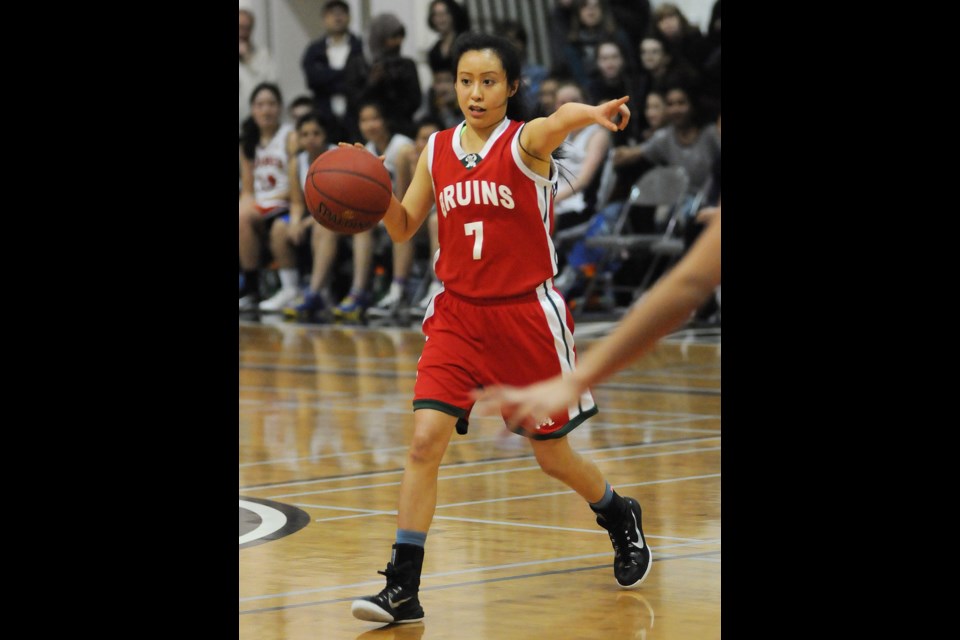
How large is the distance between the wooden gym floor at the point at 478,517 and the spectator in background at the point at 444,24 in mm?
4651

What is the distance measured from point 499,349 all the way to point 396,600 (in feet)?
2.52

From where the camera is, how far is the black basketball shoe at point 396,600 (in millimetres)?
4005

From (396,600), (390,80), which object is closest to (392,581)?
(396,600)

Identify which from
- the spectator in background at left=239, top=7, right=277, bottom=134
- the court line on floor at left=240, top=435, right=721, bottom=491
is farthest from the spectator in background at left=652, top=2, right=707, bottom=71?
the court line on floor at left=240, top=435, right=721, bottom=491

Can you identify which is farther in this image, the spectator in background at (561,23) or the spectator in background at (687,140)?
the spectator in background at (561,23)

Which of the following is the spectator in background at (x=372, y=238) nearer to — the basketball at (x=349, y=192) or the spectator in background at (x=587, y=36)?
the spectator in background at (x=587, y=36)

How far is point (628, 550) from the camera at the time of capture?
4.47m

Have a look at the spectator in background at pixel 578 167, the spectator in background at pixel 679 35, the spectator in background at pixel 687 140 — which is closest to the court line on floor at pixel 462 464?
the spectator in background at pixel 687 140

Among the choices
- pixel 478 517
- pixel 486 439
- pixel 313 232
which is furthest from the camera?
pixel 313 232

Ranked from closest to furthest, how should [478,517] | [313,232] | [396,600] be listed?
[396,600] → [478,517] → [313,232]

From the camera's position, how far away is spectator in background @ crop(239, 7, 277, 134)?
50.7 feet

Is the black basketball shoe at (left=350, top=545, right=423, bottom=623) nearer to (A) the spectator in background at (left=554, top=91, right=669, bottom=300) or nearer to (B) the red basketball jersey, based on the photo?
(B) the red basketball jersey

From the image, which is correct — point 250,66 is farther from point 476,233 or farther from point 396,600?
point 396,600
